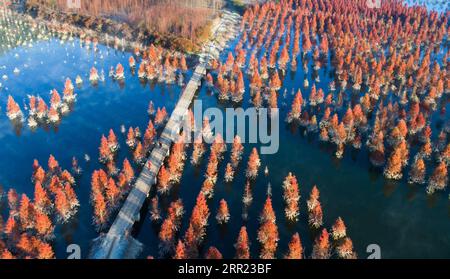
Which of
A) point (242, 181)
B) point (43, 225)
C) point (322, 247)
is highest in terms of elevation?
point (322, 247)

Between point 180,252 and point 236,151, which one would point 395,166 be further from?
point 180,252

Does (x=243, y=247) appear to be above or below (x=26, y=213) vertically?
above

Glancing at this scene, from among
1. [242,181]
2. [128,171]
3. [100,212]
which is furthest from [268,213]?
[100,212]

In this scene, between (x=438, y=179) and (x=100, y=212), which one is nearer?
(x=100, y=212)

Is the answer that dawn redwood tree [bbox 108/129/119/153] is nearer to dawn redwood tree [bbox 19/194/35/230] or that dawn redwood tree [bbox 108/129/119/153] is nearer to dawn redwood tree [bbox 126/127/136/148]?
dawn redwood tree [bbox 126/127/136/148]

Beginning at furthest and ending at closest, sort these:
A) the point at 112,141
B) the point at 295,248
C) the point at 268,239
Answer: the point at 112,141
the point at 268,239
the point at 295,248
